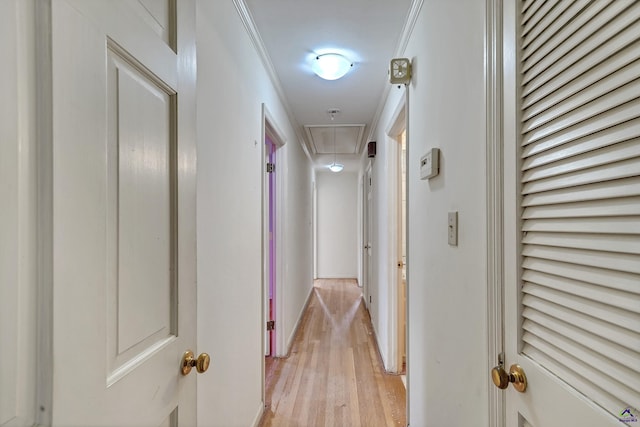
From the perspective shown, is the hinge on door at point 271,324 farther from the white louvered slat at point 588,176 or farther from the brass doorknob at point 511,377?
the white louvered slat at point 588,176

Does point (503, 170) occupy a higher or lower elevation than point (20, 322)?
higher

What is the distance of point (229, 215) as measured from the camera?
1.49 m

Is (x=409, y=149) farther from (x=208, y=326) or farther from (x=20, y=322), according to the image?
(x=20, y=322)

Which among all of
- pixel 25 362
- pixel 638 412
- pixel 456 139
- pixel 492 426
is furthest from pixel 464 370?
pixel 25 362

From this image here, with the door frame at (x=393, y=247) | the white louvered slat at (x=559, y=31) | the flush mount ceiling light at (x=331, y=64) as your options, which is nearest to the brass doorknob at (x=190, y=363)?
the white louvered slat at (x=559, y=31)

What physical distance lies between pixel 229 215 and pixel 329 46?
1.28 m

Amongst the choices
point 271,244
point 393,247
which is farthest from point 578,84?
point 271,244

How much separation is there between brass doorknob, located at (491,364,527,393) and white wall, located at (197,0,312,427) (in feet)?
3.12

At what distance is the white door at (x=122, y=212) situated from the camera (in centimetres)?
47

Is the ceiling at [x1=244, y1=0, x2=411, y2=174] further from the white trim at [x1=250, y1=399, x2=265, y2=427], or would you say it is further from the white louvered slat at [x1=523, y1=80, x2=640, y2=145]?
the white trim at [x1=250, y1=399, x2=265, y2=427]

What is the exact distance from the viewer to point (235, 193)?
5.22ft

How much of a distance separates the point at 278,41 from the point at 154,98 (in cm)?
148

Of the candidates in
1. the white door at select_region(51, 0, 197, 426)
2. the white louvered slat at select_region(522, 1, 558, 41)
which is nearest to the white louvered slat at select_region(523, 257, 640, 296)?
the white louvered slat at select_region(522, 1, 558, 41)

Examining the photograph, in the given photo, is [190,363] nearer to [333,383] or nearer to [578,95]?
[578,95]
